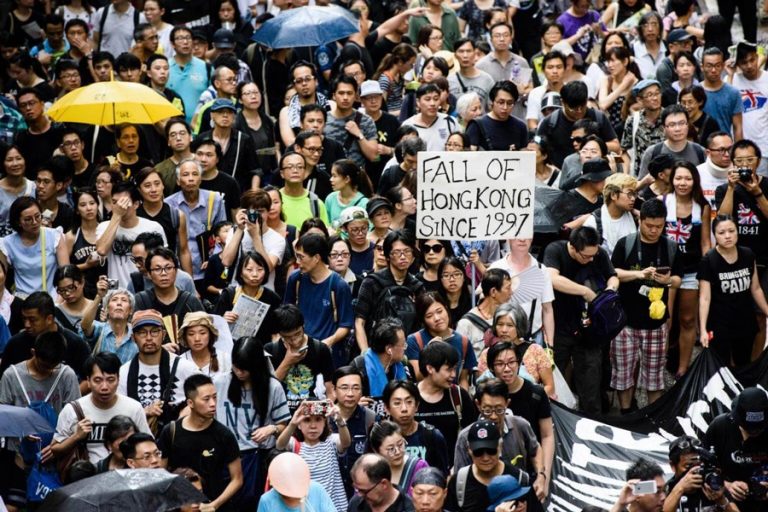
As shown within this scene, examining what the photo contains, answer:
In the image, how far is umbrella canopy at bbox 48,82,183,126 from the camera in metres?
16.0

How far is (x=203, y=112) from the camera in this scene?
17484 mm

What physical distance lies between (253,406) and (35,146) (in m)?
5.64

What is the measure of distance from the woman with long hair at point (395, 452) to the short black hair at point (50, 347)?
2.48 meters

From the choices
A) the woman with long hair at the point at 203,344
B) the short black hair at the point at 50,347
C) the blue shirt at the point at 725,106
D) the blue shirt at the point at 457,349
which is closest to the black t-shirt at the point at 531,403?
the blue shirt at the point at 457,349

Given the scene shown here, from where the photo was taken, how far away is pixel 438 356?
39.9 ft

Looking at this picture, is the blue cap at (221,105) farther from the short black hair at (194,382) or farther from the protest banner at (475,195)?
the short black hair at (194,382)

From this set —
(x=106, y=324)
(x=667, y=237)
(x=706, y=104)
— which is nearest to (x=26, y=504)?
(x=106, y=324)

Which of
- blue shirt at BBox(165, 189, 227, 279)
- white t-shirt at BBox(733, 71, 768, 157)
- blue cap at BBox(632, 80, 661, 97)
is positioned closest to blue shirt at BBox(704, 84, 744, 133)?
white t-shirt at BBox(733, 71, 768, 157)

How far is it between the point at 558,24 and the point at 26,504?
10.6 meters

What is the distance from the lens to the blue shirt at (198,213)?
1538cm

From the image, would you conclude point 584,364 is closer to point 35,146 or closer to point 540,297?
point 540,297

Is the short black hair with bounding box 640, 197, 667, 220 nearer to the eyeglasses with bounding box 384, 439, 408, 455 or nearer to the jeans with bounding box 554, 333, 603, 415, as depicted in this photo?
the jeans with bounding box 554, 333, 603, 415

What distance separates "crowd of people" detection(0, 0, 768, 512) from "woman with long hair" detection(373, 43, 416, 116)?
0.03 metres

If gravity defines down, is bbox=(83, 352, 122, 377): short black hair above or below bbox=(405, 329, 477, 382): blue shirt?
above
